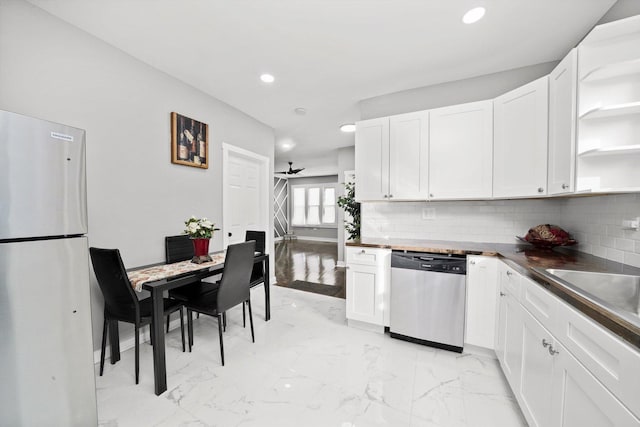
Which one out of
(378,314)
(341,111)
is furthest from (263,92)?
(378,314)

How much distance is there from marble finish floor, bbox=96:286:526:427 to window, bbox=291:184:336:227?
649cm

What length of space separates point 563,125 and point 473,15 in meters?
0.99

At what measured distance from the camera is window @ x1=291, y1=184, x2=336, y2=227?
8805 mm

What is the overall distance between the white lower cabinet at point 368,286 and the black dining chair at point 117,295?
1758 mm

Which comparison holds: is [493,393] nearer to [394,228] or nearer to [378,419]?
[378,419]

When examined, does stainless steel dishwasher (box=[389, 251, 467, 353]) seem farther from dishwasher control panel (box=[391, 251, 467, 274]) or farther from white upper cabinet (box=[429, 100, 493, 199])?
white upper cabinet (box=[429, 100, 493, 199])

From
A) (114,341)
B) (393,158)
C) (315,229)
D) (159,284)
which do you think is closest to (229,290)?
(159,284)

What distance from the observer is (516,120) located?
2045 millimetres

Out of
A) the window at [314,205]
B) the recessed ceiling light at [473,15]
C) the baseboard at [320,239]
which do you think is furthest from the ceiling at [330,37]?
the baseboard at [320,239]

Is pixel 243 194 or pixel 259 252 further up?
pixel 243 194

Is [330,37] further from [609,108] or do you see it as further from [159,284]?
[159,284]

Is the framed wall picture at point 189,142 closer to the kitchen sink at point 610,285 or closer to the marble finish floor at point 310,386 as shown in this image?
the marble finish floor at point 310,386

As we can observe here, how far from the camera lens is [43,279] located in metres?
1.14

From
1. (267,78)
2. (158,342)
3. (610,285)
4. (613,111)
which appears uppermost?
(267,78)
